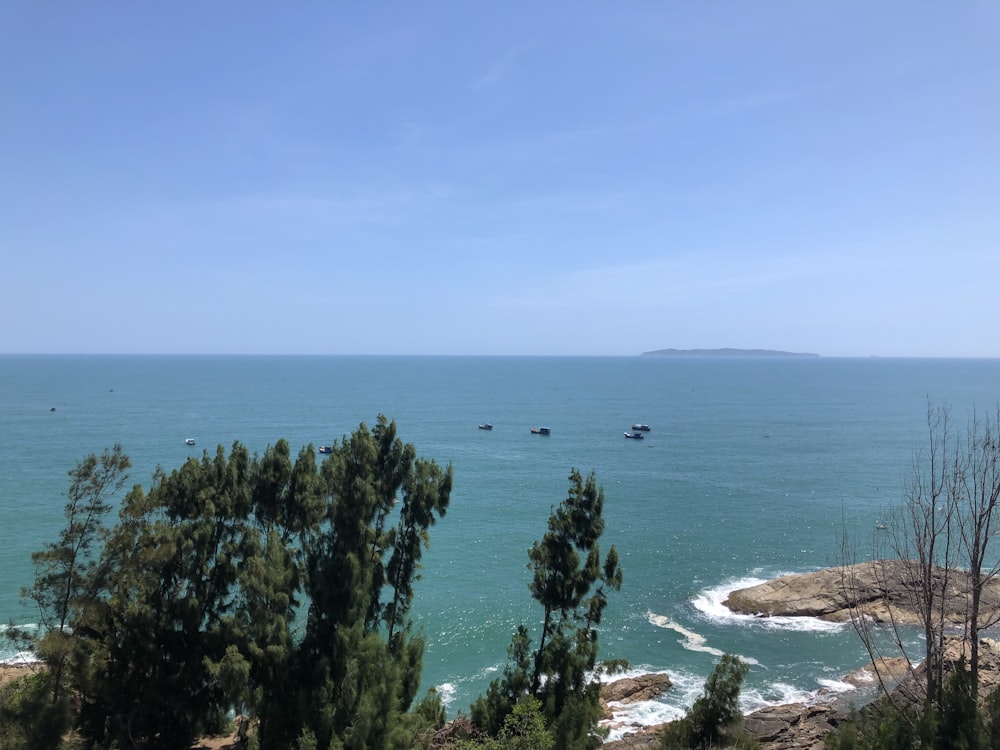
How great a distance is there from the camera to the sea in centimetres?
4188

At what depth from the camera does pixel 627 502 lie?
2963 inches

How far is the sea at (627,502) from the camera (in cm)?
4188

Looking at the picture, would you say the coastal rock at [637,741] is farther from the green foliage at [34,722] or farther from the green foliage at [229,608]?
the green foliage at [34,722]

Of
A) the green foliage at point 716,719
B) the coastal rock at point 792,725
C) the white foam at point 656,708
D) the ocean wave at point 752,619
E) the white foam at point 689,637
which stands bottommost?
the white foam at point 656,708

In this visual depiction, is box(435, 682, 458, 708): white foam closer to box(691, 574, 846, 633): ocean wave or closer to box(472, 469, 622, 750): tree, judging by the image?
box(472, 469, 622, 750): tree

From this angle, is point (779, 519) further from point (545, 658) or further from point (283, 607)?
point (283, 607)

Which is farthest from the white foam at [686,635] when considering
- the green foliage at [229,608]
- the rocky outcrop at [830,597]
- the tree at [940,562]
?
the green foliage at [229,608]

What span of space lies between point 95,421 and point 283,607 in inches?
4782

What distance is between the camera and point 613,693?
38.2m

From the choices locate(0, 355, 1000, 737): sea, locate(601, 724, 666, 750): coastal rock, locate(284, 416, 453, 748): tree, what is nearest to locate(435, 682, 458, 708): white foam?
locate(0, 355, 1000, 737): sea

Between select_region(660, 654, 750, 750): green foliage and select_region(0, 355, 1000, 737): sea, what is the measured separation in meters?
10.8

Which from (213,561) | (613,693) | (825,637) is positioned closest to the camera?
(213,561)

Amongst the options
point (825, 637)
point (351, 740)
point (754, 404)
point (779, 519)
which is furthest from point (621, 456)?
point (754, 404)

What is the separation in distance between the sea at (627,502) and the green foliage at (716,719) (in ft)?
35.3
